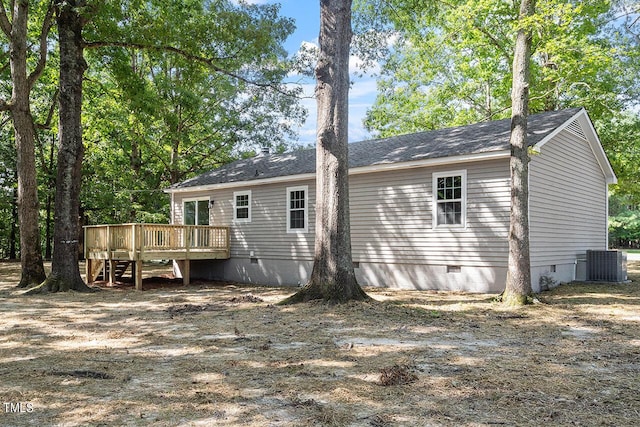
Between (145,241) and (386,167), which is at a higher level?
(386,167)

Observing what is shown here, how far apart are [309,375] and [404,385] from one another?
902 mm

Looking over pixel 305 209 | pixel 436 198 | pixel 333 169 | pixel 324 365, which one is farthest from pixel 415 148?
pixel 324 365

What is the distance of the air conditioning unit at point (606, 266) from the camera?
41.8ft

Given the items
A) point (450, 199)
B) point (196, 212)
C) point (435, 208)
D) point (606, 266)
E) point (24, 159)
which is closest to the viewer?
point (450, 199)

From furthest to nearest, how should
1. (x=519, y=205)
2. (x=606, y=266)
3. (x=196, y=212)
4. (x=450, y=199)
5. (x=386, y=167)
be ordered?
(x=196, y=212), (x=606, y=266), (x=386, y=167), (x=450, y=199), (x=519, y=205)

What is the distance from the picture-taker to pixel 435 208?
38.2ft

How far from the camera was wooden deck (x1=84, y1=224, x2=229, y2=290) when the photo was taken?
42.0 feet

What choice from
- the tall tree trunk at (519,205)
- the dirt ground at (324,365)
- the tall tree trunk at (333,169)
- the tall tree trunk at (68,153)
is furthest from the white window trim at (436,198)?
the tall tree trunk at (68,153)

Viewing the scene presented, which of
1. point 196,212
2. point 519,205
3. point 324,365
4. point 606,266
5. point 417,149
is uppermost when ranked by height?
point 417,149

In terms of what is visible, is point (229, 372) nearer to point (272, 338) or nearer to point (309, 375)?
point (309, 375)

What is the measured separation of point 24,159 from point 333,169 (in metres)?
8.86

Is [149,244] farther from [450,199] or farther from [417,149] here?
[450,199]

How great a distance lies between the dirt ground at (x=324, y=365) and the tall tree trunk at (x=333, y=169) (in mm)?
561

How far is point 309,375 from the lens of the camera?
4480mm
